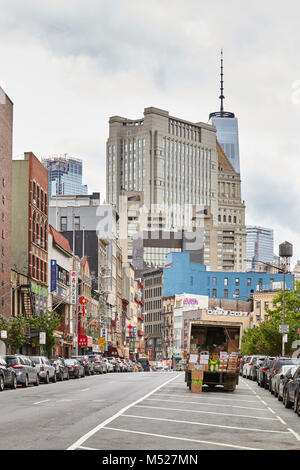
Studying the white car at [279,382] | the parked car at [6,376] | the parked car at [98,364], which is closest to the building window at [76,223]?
the parked car at [98,364]

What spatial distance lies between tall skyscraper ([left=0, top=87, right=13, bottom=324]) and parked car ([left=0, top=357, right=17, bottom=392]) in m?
31.3

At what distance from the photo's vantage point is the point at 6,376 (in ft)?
128

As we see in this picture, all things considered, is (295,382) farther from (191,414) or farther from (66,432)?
(66,432)

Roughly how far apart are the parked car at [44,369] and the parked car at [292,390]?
21.2m

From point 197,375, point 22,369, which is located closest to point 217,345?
point 197,375

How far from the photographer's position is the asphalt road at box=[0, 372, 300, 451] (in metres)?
15.7

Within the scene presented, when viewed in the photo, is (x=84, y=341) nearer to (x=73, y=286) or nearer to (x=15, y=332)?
(x=73, y=286)

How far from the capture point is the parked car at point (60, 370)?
171ft

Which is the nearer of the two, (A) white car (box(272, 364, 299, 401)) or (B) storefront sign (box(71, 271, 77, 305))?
(A) white car (box(272, 364, 299, 401))

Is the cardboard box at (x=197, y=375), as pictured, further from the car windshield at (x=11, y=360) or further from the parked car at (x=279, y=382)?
the car windshield at (x=11, y=360)

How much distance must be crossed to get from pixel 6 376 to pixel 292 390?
16.9 metres

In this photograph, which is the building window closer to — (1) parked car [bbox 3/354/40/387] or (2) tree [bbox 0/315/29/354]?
(2) tree [bbox 0/315/29/354]

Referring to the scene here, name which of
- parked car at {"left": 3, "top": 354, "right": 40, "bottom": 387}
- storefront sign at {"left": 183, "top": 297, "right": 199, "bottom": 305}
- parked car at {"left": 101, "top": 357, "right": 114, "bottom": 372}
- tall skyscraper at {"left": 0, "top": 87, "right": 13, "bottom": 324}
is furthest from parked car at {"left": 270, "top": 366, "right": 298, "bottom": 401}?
storefront sign at {"left": 183, "top": 297, "right": 199, "bottom": 305}
